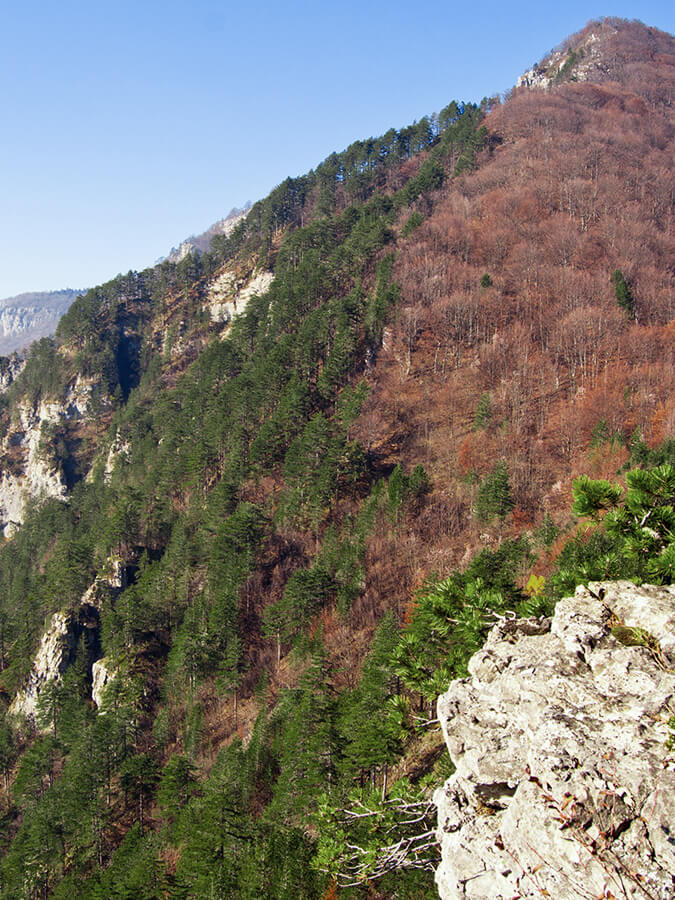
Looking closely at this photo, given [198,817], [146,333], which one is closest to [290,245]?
[146,333]

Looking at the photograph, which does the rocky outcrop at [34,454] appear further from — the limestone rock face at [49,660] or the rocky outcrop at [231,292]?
the limestone rock face at [49,660]

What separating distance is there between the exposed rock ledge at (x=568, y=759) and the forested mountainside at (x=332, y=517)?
968 millimetres

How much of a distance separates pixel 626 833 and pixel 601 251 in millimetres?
89138

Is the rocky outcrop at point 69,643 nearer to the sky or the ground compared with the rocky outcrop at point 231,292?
nearer to the ground

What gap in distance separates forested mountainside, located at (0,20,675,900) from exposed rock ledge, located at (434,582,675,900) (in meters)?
0.97

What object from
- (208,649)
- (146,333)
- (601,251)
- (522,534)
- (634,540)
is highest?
(146,333)

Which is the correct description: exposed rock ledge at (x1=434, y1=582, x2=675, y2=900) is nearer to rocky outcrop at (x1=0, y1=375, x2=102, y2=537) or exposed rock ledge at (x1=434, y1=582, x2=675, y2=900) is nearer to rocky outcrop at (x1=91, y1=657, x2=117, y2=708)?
rocky outcrop at (x1=91, y1=657, x2=117, y2=708)

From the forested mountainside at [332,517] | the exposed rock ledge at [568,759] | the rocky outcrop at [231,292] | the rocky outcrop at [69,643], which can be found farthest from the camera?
the rocky outcrop at [231,292]

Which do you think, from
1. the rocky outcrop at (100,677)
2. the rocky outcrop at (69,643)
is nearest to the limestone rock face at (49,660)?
the rocky outcrop at (69,643)

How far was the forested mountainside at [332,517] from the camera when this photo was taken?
2208 cm

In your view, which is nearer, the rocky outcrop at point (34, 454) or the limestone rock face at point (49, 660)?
the limestone rock face at point (49, 660)

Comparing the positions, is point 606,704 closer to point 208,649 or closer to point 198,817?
point 198,817

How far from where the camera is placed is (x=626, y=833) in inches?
236

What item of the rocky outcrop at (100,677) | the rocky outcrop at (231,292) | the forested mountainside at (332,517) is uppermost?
the rocky outcrop at (231,292)
